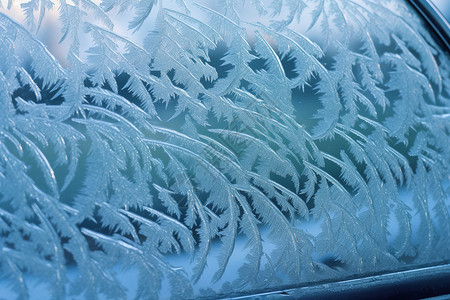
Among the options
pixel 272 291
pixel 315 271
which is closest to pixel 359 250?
pixel 315 271

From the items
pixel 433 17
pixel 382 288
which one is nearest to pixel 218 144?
pixel 382 288

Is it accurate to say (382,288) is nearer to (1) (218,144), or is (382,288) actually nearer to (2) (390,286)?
(2) (390,286)

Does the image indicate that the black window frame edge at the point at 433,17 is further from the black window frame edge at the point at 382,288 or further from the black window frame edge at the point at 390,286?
the black window frame edge at the point at 382,288

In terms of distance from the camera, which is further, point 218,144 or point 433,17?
point 433,17

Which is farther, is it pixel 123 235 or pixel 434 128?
pixel 434 128

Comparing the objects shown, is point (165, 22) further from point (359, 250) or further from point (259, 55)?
point (359, 250)

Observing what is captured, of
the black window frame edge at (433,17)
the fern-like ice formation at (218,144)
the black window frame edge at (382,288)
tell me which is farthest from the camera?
the black window frame edge at (433,17)

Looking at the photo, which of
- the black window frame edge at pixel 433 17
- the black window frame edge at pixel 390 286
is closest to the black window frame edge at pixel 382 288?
the black window frame edge at pixel 390 286

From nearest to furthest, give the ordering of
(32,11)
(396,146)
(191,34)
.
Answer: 1. (32,11)
2. (191,34)
3. (396,146)
